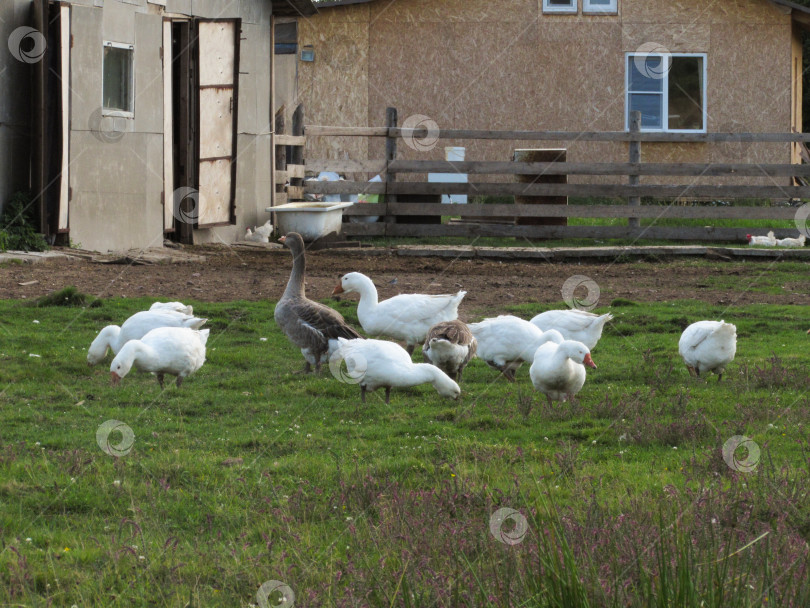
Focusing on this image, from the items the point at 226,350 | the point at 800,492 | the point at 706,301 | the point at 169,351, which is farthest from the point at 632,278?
the point at 800,492

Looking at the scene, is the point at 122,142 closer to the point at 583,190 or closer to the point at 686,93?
the point at 583,190

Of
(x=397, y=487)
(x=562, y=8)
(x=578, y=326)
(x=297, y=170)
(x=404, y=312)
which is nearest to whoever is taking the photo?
(x=397, y=487)

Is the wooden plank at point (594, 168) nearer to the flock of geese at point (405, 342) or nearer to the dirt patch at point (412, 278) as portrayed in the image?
the dirt patch at point (412, 278)

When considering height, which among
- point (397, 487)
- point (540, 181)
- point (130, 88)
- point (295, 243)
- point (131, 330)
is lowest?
point (397, 487)

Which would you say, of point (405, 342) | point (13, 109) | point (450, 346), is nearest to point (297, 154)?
point (13, 109)

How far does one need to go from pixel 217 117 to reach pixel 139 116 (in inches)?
91.1

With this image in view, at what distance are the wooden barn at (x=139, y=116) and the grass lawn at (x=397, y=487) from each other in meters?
5.87

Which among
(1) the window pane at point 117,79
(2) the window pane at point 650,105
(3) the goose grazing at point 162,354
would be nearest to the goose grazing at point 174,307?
(3) the goose grazing at point 162,354

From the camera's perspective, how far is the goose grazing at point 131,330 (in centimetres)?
922

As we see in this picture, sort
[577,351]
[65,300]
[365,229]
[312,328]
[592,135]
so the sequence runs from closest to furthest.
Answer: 1. [577,351]
2. [312,328]
3. [65,300]
4. [592,135]
5. [365,229]

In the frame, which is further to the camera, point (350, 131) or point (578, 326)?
point (350, 131)

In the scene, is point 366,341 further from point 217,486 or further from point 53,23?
point 53,23

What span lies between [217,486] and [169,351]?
2.64 meters

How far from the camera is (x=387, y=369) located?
817 centimetres
